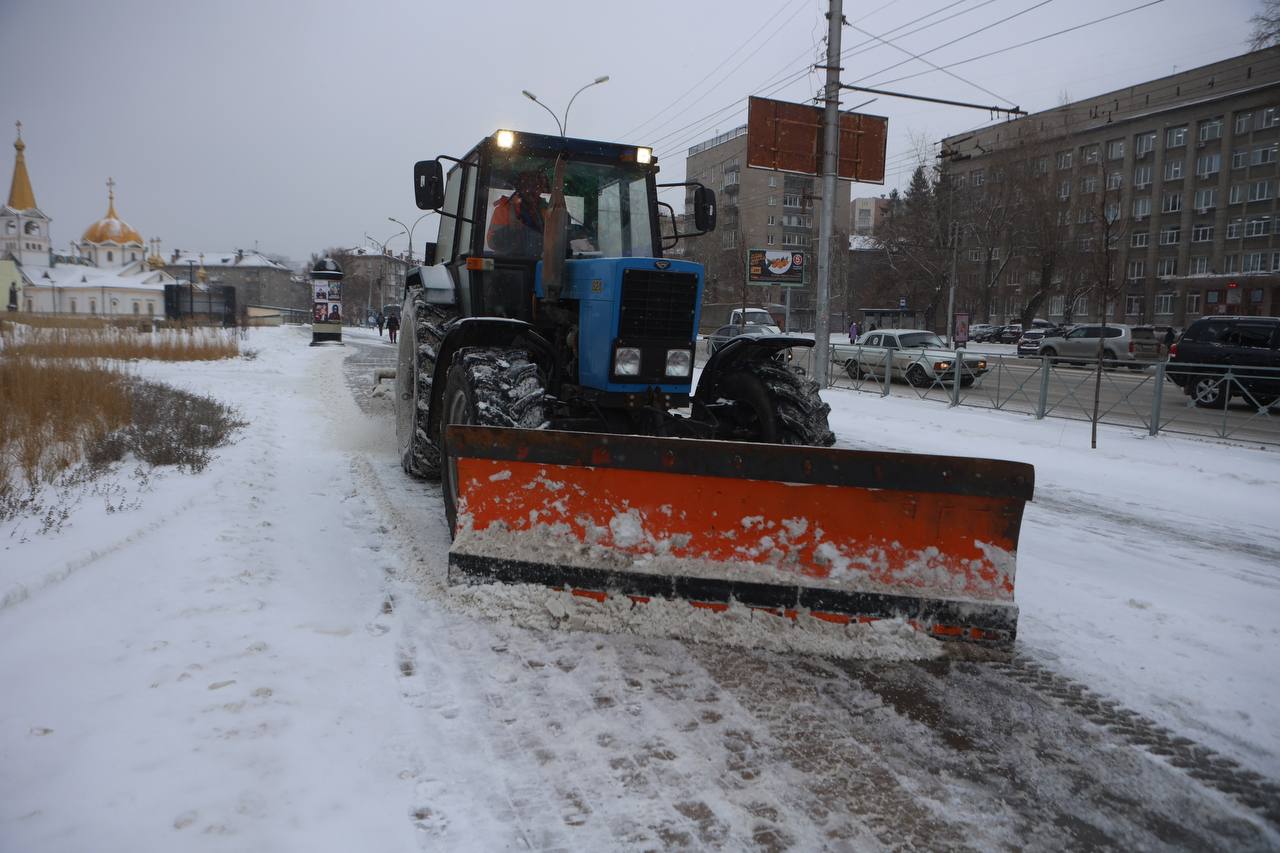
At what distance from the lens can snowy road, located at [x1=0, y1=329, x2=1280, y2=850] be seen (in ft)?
7.84

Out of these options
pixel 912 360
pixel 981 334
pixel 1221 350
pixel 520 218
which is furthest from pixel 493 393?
pixel 981 334

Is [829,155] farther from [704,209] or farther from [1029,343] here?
[1029,343]

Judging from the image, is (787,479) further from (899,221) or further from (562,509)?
(899,221)

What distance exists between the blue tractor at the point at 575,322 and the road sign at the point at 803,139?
9.62 meters

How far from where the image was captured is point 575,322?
5492mm

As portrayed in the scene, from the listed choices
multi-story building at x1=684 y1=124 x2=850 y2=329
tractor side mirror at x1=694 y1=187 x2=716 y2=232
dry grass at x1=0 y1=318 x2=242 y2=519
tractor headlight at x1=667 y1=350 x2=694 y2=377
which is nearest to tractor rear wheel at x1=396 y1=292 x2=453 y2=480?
dry grass at x1=0 y1=318 x2=242 y2=519

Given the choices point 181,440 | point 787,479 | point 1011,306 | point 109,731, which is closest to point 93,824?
point 109,731

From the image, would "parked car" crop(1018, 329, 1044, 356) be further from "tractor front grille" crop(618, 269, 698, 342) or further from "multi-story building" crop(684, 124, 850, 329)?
"tractor front grille" crop(618, 269, 698, 342)

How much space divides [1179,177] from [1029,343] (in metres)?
26.3

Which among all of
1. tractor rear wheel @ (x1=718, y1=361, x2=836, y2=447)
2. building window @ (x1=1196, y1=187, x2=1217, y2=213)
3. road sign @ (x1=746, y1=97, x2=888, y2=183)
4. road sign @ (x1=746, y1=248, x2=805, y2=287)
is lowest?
tractor rear wheel @ (x1=718, y1=361, x2=836, y2=447)

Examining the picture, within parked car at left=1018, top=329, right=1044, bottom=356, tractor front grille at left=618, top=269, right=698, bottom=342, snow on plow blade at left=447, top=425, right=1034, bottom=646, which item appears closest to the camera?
snow on plow blade at left=447, top=425, right=1034, bottom=646

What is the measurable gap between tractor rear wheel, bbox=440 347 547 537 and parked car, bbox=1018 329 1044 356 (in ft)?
111

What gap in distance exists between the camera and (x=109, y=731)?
2.67m

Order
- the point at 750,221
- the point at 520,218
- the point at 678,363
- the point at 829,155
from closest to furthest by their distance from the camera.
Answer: the point at 678,363 → the point at 520,218 → the point at 829,155 → the point at 750,221
